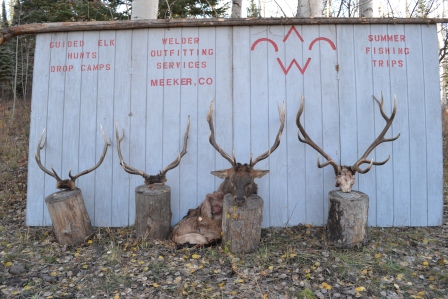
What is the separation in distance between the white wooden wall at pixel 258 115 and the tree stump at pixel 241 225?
34.2 inches

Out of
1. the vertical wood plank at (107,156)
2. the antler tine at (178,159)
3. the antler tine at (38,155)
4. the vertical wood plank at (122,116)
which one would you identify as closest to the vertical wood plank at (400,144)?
the antler tine at (178,159)

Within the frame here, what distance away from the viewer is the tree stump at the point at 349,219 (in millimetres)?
3729

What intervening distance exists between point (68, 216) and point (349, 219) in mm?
3386

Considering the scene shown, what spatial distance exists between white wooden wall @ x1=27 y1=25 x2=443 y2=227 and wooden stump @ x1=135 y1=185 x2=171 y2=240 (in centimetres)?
55

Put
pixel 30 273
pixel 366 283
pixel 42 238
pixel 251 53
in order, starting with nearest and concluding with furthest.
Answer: pixel 366 283, pixel 30 273, pixel 42 238, pixel 251 53

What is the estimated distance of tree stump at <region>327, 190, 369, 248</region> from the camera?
3729mm

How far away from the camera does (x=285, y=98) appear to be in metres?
4.56

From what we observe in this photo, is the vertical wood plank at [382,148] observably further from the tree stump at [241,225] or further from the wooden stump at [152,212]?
the wooden stump at [152,212]

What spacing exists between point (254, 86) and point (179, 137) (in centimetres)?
129

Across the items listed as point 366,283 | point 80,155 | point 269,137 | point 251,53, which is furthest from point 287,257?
point 80,155

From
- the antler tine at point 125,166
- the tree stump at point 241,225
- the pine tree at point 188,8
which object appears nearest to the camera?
the tree stump at point 241,225

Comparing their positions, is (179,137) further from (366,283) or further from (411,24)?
(411,24)

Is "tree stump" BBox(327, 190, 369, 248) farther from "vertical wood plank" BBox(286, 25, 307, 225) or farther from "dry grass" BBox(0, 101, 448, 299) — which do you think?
"vertical wood plank" BBox(286, 25, 307, 225)

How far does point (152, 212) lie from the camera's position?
3992 millimetres
